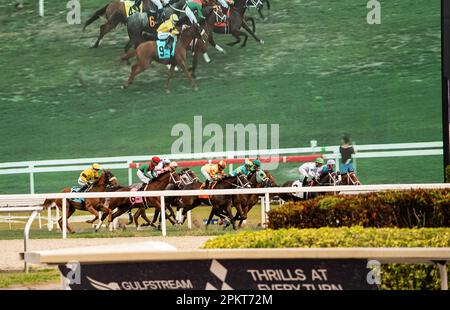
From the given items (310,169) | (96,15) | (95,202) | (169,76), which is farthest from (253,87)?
(95,202)

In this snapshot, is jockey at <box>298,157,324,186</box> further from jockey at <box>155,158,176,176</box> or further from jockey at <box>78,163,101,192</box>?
jockey at <box>78,163,101,192</box>

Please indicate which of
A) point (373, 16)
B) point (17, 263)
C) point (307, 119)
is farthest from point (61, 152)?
point (17, 263)

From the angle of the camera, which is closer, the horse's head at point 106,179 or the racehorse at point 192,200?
the racehorse at point 192,200

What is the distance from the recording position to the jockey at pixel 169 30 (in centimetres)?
2031

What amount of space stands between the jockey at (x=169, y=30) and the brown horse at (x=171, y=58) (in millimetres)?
132

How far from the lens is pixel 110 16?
20.8 m

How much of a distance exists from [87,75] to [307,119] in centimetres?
408

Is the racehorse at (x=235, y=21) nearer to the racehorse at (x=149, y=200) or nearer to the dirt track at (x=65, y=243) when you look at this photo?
the racehorse at (x=149, y=200)

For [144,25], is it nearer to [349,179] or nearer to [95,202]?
[95,202]

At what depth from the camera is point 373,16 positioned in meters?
20.6

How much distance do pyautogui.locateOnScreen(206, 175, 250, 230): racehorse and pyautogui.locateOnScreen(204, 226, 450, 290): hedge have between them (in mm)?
10117

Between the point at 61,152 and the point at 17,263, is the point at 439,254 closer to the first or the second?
the point at 17,263

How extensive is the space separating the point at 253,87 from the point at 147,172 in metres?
3.50

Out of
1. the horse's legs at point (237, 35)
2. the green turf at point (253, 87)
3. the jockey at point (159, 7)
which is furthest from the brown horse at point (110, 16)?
the horse's legs at point (237, 35)
